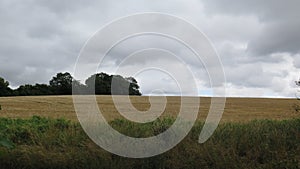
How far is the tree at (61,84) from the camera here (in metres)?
44.5

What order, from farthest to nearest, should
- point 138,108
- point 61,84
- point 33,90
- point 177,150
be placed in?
point 33,90, point 61,84, point 138,108, point 177,150

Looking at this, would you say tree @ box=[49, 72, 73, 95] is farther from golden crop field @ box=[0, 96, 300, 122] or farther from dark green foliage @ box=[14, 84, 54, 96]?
golden crop field @ box=[0, 96, 300, 122]

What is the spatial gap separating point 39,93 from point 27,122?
123 feet

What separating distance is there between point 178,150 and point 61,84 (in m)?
40.3

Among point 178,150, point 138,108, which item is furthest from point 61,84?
point 178,150

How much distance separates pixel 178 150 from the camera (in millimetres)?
8258

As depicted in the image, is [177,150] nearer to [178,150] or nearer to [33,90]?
[178,150]

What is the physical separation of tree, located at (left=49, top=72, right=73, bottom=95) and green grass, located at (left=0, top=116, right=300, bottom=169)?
113ft

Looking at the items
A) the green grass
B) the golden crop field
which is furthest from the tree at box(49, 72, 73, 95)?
the green grass

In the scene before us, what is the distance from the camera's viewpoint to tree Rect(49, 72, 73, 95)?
44.5 m

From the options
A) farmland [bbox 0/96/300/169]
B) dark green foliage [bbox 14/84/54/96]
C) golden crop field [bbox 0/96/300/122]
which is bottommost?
farmland [bbox 0/96/300/169]

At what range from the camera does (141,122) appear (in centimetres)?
1028

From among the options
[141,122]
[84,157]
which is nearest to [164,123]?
[141,122]

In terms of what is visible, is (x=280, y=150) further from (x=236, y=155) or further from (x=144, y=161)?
(x=144, y=161)
